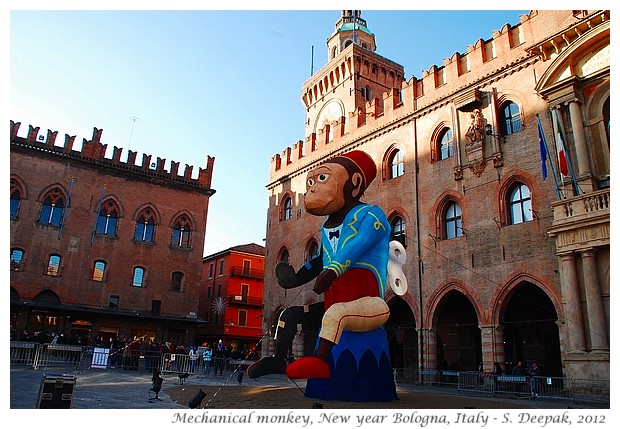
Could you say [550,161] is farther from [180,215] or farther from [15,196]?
[15,196]

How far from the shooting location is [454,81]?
19.8 m

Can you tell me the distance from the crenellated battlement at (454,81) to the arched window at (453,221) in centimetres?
395

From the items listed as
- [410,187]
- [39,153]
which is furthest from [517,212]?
[39,153]

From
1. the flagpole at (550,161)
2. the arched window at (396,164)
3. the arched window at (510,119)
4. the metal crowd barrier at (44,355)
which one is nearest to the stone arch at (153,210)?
the metal crowd barrier at (44,355)

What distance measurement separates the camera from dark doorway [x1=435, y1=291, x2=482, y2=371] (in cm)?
1981

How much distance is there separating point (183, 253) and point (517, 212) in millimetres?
20500

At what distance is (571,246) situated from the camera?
45.9ft

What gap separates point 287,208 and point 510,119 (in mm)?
13830

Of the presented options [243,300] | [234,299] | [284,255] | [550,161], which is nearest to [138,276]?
[284,255]

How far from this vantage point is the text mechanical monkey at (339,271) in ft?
25.8

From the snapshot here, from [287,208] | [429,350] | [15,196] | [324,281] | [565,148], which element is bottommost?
[429,350]
